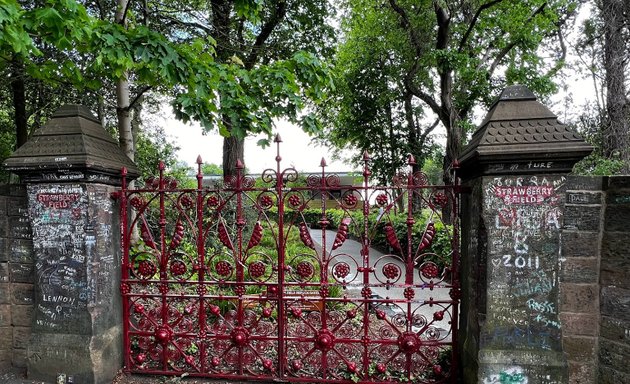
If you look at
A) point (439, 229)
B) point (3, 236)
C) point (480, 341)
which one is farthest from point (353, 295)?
point (3, 236)

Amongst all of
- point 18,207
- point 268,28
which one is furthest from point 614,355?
point 268,28

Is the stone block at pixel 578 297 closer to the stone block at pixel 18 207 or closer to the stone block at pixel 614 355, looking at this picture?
the stone block at pixel 614 355

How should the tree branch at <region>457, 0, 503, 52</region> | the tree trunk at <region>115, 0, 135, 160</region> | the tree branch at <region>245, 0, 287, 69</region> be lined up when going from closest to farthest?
the tree trunk at <region>115, 0, 135, 160</region> → the tree branch at <region>245, 0, 287, 69</region> → the tree branch at <region>457, 0, 503, 52</region>

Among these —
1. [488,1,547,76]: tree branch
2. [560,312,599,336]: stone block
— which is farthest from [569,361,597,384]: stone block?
[488,1,547,76]: tree branch

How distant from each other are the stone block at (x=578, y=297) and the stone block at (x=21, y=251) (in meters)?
4.79

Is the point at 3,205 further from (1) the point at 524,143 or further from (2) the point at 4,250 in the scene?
(1) the point at 524,143

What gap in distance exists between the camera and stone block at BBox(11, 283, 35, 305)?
3635 mm

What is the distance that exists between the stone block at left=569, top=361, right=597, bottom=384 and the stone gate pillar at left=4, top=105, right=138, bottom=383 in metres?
4.09

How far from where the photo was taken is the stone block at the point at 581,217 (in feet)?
9.77

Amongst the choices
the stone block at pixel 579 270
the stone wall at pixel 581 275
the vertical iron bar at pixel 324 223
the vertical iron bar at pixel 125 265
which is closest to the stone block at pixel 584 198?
the stone wall at pixel 581 275

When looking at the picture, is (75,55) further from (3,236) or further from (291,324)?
(291,324)

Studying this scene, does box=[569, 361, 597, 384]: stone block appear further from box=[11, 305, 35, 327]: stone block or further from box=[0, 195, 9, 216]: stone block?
box=[0, 195, 9, 216]: stone block

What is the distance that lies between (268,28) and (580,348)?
960 centimetres

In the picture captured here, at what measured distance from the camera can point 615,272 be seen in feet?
9.57
